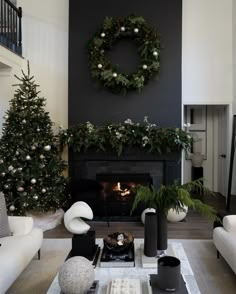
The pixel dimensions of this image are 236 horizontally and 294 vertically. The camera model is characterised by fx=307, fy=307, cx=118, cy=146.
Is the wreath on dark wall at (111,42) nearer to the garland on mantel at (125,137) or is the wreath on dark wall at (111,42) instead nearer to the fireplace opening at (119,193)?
the garland on mantel at (125,137)

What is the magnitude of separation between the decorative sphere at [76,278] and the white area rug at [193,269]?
1095 millimetres

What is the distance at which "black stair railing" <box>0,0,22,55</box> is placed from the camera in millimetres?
5211

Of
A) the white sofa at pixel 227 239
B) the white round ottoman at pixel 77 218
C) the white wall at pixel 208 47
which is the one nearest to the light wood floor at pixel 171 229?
the white sofa at pixel 227 239

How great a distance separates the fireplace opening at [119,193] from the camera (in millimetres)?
5402

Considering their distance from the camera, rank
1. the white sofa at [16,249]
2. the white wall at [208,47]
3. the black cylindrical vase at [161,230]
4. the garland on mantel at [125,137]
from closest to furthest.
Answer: the white sofa at [16,249] < the black cylindrical vase at [161,230] < the garland on mantel at [125,137] < the white wall at [208,47]

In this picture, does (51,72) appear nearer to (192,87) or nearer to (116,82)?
(116,82)

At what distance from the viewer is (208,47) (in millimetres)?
6031

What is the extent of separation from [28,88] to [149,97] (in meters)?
2.18

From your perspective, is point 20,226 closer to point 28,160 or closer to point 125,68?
point 28,160

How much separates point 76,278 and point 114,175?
3673mm

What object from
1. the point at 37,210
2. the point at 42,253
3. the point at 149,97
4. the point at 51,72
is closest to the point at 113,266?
the point at 42,253

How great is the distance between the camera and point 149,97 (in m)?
5.72

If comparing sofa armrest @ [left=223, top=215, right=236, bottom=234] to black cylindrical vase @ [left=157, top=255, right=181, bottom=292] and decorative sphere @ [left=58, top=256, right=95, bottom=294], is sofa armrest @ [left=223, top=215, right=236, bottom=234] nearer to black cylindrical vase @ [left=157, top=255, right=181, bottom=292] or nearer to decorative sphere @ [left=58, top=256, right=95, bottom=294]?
black cylindrical vase @ [left=157, top=255, right=181, bottom=292]

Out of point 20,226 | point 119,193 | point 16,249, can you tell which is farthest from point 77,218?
point 119,193
